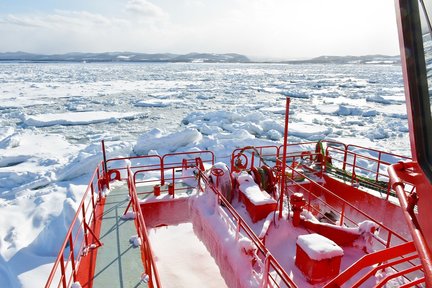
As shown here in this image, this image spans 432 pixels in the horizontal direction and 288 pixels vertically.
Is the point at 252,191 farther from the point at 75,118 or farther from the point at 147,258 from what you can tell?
the point at 75,118

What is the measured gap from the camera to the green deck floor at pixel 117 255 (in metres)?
3.93

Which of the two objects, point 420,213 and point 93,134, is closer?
point 420,213

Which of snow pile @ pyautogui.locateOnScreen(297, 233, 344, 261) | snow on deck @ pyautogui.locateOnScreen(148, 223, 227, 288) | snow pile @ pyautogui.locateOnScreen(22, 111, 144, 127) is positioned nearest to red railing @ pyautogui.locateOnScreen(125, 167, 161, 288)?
snow on deck @ pyautogui.locateOnScreen(148, 223, 227, 288)

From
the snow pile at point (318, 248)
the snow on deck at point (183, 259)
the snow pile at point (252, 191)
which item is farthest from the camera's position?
the snow pile at point (252, 191)

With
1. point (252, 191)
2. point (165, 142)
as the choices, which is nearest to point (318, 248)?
point (252, 191)

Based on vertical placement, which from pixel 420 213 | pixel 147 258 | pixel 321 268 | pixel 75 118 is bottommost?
pixel 75 118

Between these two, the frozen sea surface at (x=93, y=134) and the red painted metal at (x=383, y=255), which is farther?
the frozen sea surface at (x=93, y=134)

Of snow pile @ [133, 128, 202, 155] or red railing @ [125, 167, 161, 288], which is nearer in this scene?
red railing @ [125, 167, 161, 288]

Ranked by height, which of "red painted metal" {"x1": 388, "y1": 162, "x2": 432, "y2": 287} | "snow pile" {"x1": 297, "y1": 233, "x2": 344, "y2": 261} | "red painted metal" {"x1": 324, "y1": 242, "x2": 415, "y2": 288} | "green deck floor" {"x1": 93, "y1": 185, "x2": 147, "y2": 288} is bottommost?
"green deck floor" {"x1": 93, "y1": 185, "x2": 147, "y2": 288}

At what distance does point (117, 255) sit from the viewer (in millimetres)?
4445

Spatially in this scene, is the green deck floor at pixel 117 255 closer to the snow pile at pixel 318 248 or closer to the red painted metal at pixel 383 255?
the snow pile at pixel 318 248

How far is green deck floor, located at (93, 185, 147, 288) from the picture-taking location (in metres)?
3.93

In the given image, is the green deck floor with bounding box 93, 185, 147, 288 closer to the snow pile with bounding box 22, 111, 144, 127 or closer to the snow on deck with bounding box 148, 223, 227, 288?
the snow on deck with bounding box 148, 223, 227, 288

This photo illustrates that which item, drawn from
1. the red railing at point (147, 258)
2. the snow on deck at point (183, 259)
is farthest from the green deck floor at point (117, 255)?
the snow on deck at point (183, 259)
